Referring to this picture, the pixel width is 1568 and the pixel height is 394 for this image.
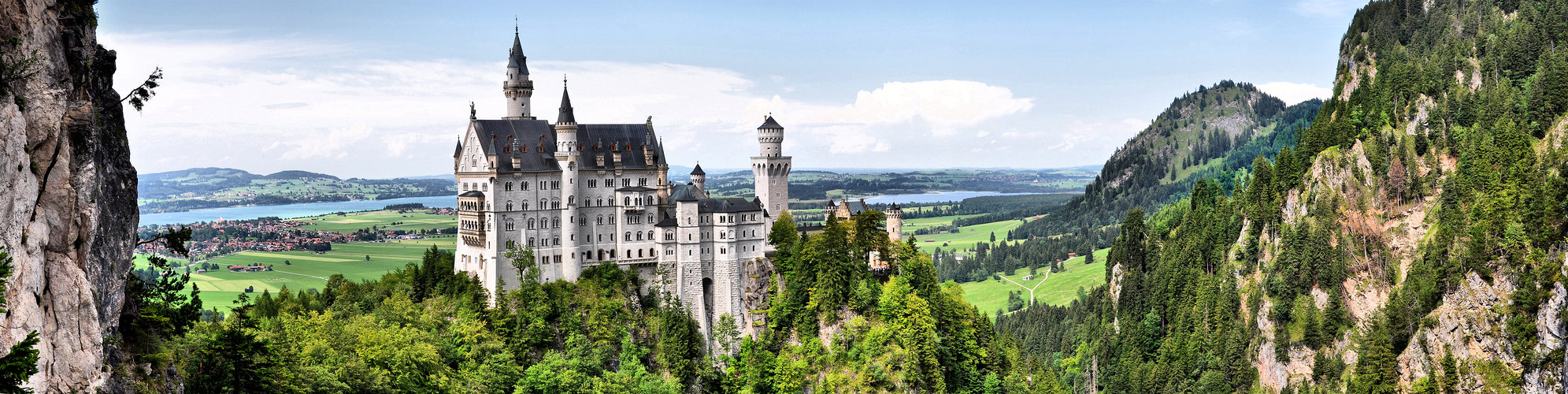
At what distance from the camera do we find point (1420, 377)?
10875 centimetres

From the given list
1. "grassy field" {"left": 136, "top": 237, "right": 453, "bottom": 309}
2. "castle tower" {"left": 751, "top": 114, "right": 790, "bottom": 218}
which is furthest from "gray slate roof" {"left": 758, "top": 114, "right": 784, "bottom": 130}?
"grassy field" {"left": 136, "top": 237, "right": 453, "bottom": 309}

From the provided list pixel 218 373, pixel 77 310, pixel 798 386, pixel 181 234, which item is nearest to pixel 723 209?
pixel 798 386

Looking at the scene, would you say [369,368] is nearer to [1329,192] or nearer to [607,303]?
[607,303]

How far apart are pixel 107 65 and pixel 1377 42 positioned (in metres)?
162

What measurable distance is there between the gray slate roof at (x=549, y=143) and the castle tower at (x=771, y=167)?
10.4 meters

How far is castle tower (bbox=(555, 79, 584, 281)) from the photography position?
327ft

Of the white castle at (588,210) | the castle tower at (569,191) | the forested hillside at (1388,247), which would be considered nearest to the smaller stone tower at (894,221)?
the forested hillside at (1388,247)

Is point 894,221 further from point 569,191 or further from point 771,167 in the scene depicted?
point 569,191

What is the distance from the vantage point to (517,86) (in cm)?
10331

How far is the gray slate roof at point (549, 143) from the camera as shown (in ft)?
319

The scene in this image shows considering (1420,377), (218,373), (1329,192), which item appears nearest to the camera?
(218,373)

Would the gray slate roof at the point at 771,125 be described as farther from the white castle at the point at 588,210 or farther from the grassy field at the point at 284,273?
the grassy field at the point at 284,273

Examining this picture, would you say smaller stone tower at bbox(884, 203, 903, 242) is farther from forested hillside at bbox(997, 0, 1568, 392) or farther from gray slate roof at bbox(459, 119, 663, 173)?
gray slate roof at bbox(459, 119, 663, 173)

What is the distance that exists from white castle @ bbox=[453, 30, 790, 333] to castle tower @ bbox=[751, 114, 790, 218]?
8.17 ft
